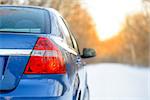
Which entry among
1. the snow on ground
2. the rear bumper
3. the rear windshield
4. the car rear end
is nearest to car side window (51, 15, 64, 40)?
the rear windshield

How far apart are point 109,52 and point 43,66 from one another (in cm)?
11571

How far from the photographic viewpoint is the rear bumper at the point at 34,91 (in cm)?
410

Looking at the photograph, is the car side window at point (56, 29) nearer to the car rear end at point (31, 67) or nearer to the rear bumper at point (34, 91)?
the car rear end at point (31, 67)

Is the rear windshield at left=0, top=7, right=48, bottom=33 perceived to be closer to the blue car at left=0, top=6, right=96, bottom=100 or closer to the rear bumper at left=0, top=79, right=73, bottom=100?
the blue car at left=0, top=6, right=96, bottom=100

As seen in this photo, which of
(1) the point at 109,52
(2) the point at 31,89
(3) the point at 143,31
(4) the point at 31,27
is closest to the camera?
(2) the point at 31,89

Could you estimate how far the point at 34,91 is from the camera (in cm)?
412

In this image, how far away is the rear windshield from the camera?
15.5 feet

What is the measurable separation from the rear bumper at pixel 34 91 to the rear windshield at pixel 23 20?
0.62 meters

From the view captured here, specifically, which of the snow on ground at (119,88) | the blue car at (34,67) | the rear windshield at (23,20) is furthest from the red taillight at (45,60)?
the snow on ground at (119,88)

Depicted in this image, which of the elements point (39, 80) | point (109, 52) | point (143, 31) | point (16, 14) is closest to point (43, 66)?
point (39, 80)

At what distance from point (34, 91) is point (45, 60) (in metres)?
0.30

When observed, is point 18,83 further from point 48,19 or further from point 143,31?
point 143,31

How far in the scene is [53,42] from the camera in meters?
4.38

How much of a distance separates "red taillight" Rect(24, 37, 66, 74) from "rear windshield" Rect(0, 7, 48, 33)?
1.18ft
